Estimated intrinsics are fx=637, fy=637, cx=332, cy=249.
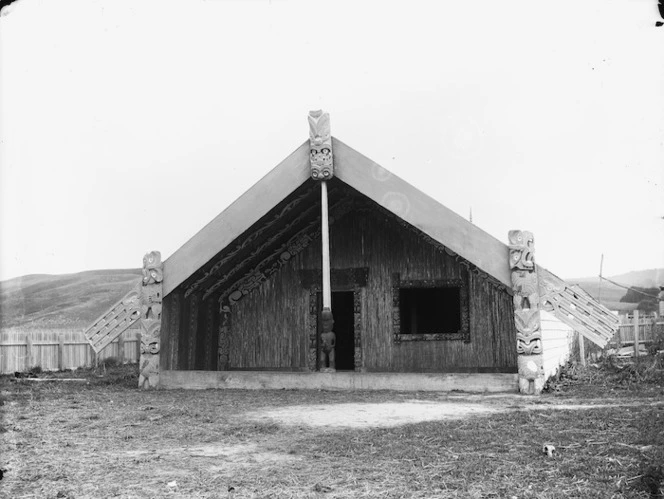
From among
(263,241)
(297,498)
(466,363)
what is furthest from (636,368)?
(297,498)

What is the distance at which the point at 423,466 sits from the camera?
4699 mm

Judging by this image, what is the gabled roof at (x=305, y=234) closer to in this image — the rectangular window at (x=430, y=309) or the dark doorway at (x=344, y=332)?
the rectangular window at (x=430, y=309)

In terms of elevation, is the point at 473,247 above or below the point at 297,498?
above

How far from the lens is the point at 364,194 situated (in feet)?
36.2

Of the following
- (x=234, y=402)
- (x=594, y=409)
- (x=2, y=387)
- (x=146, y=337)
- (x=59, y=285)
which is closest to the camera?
(x=594, y=409)

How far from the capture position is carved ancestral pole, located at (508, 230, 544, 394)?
9.74m

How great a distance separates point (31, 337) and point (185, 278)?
23.7 feet

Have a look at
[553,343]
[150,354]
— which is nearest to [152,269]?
[150,354]

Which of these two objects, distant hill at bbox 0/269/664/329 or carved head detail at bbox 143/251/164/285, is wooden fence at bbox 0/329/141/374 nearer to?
carved head detail at bbox 143/251/164/285

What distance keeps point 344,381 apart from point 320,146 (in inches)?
160

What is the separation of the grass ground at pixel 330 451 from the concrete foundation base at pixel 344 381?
1049 mm

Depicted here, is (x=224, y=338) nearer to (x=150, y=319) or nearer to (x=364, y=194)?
(x=150, y=319)

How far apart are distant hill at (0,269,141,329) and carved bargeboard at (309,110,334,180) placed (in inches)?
1293

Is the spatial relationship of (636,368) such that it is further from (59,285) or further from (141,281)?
(59,285)
